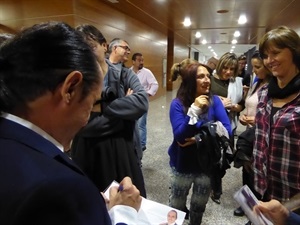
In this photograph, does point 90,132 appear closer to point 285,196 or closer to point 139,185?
point 139,185

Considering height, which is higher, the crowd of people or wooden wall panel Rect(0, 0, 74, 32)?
wooden wall panel Rect(0, 0, 74, 32)

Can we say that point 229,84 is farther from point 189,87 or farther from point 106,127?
point 106,127

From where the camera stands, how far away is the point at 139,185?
5.13ft

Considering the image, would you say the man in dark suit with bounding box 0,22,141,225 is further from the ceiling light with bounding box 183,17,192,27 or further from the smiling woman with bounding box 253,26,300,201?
the ceiling light with bounding box 183,17,192,27

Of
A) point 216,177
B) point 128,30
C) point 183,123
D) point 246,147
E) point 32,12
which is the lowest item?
point 216,177

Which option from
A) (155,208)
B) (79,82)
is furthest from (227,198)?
(79,82)

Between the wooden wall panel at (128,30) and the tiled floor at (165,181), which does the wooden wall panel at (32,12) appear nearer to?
the wooden wall panel at (128,30)

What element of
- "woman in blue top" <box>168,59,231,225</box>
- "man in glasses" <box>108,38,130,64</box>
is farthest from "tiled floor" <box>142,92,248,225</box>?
"man in glasses" <box>108,38,130,64</box>

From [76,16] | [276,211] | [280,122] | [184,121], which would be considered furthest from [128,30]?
[276,211]

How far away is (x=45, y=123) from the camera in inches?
22.4

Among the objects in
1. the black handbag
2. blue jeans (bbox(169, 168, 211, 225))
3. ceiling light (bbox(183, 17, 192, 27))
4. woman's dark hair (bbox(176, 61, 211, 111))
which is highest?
ceiling light (bbox(183, 17, 192, 27))

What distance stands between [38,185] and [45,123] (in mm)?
170

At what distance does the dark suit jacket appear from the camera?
435 mm

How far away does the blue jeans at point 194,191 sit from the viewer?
1.79 m
